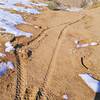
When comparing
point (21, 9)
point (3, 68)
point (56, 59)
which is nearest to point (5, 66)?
point (3, 68)

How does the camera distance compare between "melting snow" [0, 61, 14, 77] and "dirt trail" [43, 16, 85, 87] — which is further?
"dirt trail" [43, 16, 85, 87]

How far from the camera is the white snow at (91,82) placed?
780 centimetres

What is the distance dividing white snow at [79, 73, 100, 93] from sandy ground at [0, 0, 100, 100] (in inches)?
5.7

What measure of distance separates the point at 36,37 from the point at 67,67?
2.89 m

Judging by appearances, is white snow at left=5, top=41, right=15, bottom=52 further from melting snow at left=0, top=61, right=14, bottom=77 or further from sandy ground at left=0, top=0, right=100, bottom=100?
melting snow at left=0, top=61, right=14, bottom=77

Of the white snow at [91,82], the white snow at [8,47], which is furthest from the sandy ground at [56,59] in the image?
the white snow at [8,47]

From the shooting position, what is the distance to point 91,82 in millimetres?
8117

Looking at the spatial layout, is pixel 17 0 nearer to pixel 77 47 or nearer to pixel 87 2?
pixel 87 2

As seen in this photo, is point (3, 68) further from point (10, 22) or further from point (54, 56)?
point (10, 22)

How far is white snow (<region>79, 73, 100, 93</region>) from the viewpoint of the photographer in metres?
7.80

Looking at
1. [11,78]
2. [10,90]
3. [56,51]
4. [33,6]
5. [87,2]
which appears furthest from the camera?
[87,2]

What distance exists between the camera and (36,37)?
37.0 ft

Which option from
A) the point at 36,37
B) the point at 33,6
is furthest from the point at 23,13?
the point at 36,37

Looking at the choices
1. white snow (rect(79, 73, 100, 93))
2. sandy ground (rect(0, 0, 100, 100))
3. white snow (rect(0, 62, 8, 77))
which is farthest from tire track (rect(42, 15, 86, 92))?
white snow (rect(0, 62, 8, 77))
